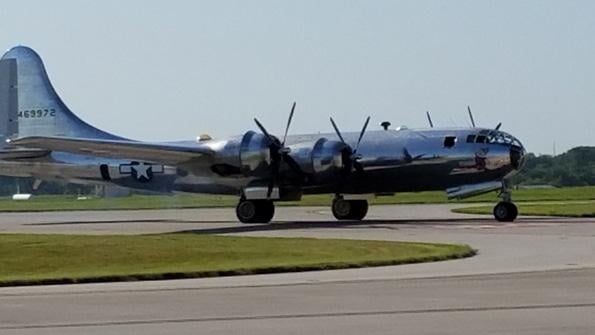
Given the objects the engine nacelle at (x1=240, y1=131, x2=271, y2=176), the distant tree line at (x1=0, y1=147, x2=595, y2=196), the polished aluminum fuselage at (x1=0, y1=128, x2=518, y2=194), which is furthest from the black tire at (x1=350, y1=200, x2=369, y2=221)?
the distant tree line at (x1=0, y1=147, x2=595, y2=196)

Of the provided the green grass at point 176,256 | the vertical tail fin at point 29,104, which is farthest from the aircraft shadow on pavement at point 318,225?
the vertical tail fin at point 29,104

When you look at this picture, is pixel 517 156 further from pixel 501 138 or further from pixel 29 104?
pixel 29 104

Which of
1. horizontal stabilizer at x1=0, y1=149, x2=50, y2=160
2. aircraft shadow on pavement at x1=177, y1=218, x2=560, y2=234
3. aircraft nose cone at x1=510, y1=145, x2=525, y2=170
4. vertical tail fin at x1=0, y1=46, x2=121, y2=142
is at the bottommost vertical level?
aircraft shadow on pavement at x1=177, y1=218, x2=560, y2=234

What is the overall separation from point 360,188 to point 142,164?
31.2ft

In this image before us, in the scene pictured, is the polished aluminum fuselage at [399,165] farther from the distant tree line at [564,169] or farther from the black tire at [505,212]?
the distant tree line at [564,169]

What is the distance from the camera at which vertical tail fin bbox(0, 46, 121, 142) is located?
54500mm

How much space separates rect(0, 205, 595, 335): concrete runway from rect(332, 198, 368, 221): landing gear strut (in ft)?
65.2

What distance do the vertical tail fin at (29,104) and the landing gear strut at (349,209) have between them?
11.9 metres

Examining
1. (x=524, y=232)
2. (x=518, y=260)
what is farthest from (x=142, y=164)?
(x=518, y=260)

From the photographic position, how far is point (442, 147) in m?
45.4

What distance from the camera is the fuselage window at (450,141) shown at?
149 ft

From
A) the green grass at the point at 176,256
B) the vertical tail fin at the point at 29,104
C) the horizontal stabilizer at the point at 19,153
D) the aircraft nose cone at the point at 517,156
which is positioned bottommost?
the green grass at the point at 176,256

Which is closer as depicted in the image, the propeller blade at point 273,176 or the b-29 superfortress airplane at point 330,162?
the b-29 superfortress airplane at point 330,162

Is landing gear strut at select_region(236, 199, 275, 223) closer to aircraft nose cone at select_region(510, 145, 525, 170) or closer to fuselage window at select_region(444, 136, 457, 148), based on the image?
fuselage window at select_region(444, 136, 457, 148)
